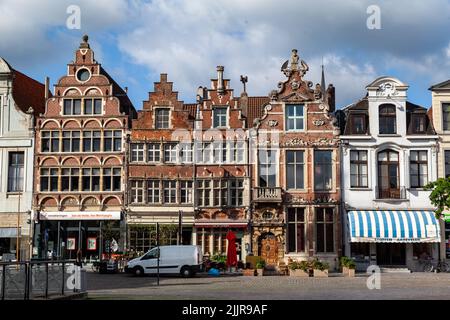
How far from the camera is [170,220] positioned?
41.8m

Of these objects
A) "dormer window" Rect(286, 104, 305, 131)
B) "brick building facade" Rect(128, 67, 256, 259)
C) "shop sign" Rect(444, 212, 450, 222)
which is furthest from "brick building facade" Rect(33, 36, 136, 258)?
"shop sign" Rect(444, 212, 450, 222)

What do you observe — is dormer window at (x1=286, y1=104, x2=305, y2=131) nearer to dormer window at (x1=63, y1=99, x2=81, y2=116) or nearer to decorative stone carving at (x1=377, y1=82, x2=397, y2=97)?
decorative stone carving at (x1=377, y1=82, x2=397, y2=97)

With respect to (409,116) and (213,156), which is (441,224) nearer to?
(409,116)

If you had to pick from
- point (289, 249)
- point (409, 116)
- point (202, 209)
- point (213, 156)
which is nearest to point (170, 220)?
point (202, 209)

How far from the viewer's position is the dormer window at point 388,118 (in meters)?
41.2

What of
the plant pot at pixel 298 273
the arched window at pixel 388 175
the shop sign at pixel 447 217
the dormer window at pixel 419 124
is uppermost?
the dormer window at pixel 419 124

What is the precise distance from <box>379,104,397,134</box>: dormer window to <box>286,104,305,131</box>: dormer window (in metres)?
4.81

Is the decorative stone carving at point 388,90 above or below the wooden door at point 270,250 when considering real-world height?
above

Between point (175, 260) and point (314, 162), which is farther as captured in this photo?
point (314, 162)

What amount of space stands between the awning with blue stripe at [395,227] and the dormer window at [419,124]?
16.7 ft

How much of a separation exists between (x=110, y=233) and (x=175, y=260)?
8.70 meters

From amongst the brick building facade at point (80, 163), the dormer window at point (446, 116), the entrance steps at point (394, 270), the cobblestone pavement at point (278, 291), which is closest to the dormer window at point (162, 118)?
the brick building facade at point (80, 163)

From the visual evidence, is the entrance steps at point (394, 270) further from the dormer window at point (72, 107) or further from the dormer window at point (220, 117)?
the dormer window at point (72, 107)

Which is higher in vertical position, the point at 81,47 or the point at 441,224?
the point at 81,47
